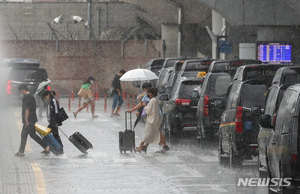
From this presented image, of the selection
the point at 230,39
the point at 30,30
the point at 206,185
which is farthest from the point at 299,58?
the point at 30,30

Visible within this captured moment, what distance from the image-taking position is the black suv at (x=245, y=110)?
16547 millimetres

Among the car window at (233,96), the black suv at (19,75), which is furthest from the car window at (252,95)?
the black suv at (19,75)

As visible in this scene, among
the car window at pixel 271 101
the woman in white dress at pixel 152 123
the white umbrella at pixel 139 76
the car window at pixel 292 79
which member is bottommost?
the woman in white dress at pixel 152 123

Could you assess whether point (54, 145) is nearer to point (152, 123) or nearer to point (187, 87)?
point (152, 123)

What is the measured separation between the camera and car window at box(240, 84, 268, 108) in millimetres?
16688

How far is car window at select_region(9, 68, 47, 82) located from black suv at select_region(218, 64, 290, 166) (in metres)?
21.6

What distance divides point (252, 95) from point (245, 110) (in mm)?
405

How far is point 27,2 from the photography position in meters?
68.6

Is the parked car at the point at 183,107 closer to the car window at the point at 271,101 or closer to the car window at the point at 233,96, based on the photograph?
the car window at the point at 233,96

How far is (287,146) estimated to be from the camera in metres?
11.0

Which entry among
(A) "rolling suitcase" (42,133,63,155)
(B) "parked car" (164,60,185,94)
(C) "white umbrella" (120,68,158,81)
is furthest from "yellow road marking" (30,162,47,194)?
(C) "white umbrella" (120,68,158,81)

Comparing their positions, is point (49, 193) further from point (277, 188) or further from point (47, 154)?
point (47, 154)

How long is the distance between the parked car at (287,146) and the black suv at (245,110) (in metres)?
4.70

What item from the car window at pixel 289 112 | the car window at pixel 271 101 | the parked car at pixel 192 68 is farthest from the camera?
the parked car at pixel 192 68
